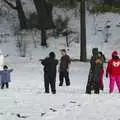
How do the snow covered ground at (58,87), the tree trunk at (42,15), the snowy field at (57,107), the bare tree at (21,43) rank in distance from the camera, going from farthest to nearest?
the tree trunk at (42,15)
the bare tree at (21,43)
the snow covered ground at (58,87)
the snowy field at (57,107)

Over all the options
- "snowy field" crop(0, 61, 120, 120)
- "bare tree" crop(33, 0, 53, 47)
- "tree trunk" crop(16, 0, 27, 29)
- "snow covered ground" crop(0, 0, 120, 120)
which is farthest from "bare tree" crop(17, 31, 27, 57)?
"snowy field" crop(0, 61, 120, 120)

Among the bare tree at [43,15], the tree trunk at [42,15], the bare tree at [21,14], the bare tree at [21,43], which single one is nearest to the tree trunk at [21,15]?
the bare tree at [21,14]

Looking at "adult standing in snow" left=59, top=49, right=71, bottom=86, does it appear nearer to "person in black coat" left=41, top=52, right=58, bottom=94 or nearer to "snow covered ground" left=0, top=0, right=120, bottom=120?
"snow covered ground" left=0, top=0, right=120, bottom=120

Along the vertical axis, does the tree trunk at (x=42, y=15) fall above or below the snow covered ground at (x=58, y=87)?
above

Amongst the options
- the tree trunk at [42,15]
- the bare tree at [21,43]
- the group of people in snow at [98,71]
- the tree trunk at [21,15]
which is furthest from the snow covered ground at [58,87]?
the tree trunk at [21,15]

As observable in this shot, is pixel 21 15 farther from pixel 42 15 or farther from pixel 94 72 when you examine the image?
pixel 94 72

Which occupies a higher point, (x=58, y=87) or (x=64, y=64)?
(x=64, y=64)

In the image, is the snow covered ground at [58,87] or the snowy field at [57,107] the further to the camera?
the snow covered ground at [58,87]

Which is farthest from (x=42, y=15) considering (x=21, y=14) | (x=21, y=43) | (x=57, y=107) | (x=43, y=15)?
(x=57, y=107)

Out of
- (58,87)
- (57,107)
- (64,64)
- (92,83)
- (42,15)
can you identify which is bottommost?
(58,87)

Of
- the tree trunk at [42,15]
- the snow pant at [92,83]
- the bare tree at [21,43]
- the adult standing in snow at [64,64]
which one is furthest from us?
the tree trunk at [42,15]

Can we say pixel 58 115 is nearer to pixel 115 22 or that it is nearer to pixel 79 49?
pixel 79 49

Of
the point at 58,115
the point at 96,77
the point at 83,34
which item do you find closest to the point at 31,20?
the point at 83,34

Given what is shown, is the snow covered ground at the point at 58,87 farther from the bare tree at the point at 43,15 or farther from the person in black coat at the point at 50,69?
the bare tree at the point at 43,15
